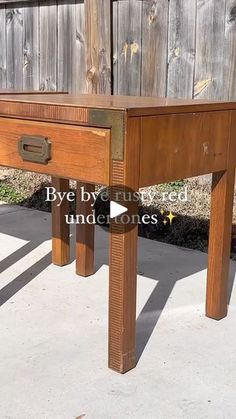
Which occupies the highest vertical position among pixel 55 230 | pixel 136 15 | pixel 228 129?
pixel 136 15

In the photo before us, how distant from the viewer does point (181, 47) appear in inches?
151

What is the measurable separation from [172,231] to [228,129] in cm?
139

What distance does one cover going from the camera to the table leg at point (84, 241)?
2.59 m

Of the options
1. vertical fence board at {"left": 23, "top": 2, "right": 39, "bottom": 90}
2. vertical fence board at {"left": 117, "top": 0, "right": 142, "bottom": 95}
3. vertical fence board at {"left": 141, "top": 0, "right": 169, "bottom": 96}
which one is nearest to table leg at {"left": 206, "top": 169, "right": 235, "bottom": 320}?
vertical fence board at {"left": 141, "top": 0, "right": 169, "bottom": 96}

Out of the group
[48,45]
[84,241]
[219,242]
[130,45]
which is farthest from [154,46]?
[219,242]

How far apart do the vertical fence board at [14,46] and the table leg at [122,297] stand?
11.9 ft

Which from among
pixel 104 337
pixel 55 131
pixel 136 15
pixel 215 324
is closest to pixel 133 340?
pixel 104 337

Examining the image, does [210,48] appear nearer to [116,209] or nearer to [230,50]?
[230,50]

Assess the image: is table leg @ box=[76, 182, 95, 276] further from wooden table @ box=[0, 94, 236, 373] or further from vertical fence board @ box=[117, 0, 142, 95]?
vertical fence board @ box=[117, 0, 142, 95]

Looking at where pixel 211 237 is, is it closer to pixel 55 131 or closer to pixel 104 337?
pixel 104 337

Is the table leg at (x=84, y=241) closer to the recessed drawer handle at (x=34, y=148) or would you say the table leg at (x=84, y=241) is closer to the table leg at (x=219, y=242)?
the table leg at (x=219, y=242)

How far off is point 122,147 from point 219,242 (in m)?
0.73

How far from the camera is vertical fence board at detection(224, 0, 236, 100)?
3.54m

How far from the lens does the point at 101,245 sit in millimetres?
3107
